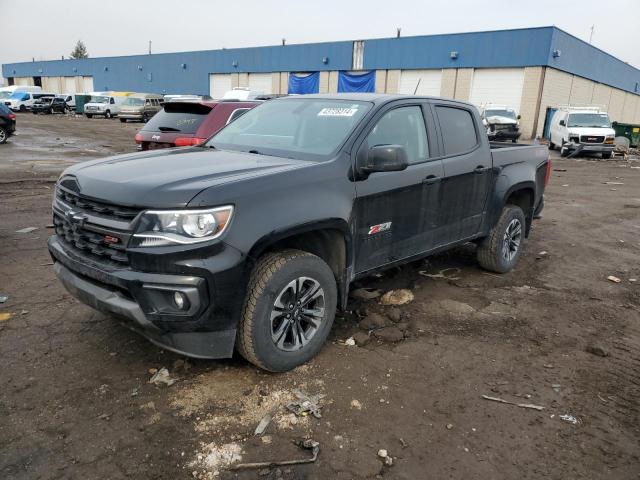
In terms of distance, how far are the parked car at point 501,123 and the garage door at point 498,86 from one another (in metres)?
6.56

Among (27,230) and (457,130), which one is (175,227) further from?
(27,230)

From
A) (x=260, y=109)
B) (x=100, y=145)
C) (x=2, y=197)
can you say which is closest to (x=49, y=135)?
(x=100, y=145)

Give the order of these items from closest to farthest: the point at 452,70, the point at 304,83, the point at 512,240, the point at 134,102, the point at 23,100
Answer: the point at 512,240
the point at 452,70
the point at 134,102
the point at 304,83
the point at 23,100

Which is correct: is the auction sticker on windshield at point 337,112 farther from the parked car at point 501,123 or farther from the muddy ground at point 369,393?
the parked car at point 501,123

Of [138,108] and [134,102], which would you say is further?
[134,102]

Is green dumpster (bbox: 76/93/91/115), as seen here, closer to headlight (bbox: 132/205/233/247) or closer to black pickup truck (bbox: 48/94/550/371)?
black pickup truck (bbox: 48/94/550/371)

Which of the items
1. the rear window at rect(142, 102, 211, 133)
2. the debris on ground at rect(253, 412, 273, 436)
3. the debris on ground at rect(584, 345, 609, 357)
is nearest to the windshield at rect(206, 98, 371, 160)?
the debris on ground at rect(253, 412, 273, 436)

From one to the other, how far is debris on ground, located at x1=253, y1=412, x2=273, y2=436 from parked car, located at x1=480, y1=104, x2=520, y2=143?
21.7m

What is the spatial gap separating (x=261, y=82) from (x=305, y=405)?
43.8 meters

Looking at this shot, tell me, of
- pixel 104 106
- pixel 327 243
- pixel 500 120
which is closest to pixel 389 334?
pixel 327 243

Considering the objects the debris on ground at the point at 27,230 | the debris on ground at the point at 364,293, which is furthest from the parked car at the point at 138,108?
the debris on ground at the point at 364,293

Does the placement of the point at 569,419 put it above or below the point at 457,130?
below

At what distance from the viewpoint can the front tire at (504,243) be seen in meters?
5.41

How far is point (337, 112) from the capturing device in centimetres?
404
